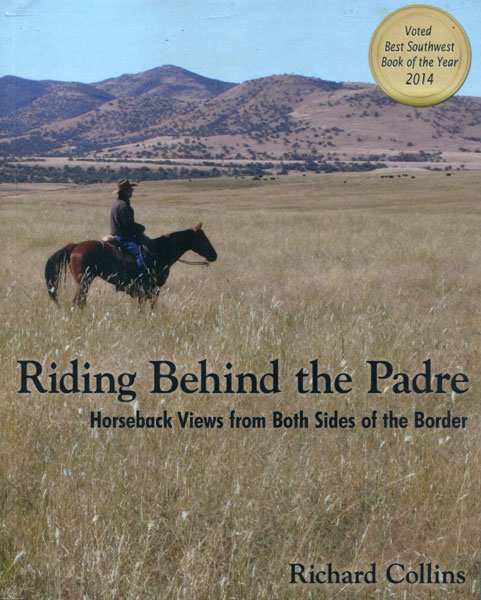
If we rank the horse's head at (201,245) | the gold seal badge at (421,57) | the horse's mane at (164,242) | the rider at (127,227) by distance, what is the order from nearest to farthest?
the gold seal badge at (421,57) < the rider at (127,227) < the horse's mane at (164,242) < the horse's head at (201,245)

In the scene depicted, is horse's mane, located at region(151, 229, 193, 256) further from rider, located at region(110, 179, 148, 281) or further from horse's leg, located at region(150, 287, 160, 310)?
horse's leg, located at region(150, 287, 160, 310)

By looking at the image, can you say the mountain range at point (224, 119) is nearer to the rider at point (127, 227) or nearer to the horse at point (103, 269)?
the rider at point (127, 227)

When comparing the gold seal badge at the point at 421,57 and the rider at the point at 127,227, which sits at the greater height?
the gold seal badge at the point at 421,57

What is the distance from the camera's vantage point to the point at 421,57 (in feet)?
10.7

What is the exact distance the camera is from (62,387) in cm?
339

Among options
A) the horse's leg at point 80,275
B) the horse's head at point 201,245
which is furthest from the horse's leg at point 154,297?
the horse's head at point 201,245

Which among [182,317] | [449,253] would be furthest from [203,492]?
[449,253]

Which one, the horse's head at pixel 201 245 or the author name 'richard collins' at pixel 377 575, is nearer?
the author name 'richard collins' at pixel 377 575

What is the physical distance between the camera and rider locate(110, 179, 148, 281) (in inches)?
195

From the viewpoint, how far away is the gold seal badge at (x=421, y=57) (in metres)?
3.20

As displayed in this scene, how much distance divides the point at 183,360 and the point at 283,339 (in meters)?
0.88

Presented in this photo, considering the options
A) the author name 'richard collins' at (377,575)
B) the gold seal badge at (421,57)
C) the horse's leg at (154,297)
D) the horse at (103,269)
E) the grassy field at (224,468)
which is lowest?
the author name 'richard collins' at (377,575)

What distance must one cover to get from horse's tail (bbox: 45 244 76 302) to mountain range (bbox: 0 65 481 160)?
106 centimetres

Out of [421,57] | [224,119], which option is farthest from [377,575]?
[224,119]
